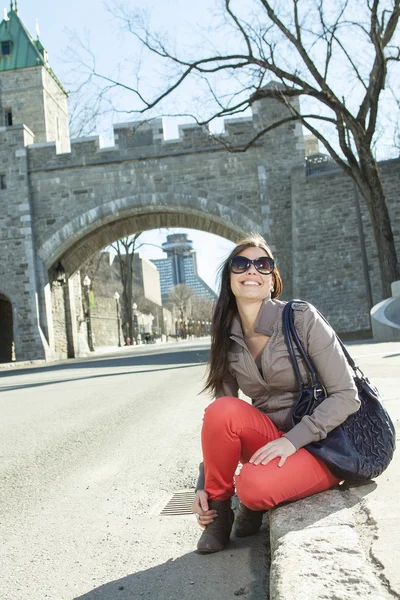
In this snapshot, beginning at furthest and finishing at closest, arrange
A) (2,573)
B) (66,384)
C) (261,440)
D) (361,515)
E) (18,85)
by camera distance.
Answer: (18,85), (66,384), (261,440), (2,573), (361,515)

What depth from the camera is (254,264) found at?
10.4 ft

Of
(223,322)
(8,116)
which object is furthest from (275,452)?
(8,116)

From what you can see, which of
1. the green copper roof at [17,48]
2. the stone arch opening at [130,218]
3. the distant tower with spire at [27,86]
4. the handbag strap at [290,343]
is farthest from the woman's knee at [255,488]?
the green copper roof at [17,48]

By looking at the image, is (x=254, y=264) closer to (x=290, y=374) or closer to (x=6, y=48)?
(x=290, y=374)

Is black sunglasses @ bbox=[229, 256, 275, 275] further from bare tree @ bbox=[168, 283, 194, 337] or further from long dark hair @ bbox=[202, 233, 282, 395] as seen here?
bare tree @ bbox=[168, 283, 194, 337]

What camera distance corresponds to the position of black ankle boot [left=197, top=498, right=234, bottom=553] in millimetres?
2666

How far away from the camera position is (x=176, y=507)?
348 centimetres

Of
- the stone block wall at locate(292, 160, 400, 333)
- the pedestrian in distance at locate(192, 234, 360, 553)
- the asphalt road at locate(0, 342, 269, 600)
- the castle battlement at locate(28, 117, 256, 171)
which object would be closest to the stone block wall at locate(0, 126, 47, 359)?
the castle battlement at locate(28, 117, 256, 171)

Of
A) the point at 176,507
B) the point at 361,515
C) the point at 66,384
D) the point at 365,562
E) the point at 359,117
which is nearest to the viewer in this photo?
the point at 365,562

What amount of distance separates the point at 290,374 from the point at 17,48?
41.3 meters

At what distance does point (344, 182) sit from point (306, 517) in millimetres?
21002

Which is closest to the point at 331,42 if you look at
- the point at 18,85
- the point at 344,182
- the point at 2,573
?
the point at 344,182

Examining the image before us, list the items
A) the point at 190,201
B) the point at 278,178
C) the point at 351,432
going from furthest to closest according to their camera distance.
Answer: the point at 278,178
the point at 190,201
the point at 351,432

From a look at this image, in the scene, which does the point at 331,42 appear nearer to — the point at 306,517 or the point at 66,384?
the point at 66,384
